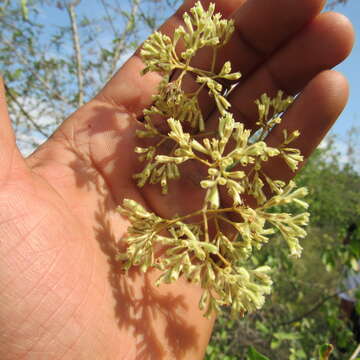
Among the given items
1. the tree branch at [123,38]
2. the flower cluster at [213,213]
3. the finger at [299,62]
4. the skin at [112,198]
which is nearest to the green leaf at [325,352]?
the flower cluster at [213,213]

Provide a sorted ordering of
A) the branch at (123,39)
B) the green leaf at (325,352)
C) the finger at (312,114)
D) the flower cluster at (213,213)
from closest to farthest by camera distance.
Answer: the green leaf at (325,352) < the flower cluster at (213,213) < the finger at (312,114) < the branch at (123,39)

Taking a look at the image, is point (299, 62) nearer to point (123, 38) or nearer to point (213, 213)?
point (213, 213)

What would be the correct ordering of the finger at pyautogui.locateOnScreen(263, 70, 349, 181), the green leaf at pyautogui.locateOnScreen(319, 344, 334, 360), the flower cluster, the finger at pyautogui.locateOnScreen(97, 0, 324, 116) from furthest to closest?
the finger at pyautogui.locateOnScreen(97, 0, 324, 116), the finger at pyautogui.locateOnScreen(263, 70, 349, 181), the flower cluster, the green leaf at pyautogui.locateOnScreen(319, 344, 334, 360)

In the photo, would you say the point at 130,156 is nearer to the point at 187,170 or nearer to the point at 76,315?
the point at 187,170

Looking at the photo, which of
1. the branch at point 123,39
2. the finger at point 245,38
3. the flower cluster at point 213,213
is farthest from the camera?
the branch at point 123,39

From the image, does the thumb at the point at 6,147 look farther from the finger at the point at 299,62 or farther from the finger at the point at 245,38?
the finger at the point at 299,62

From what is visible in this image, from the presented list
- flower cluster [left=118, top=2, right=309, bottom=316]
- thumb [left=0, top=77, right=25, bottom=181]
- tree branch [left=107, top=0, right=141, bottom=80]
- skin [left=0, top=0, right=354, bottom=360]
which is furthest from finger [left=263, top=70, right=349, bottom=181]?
tree branch [left=107, top=0, right=141, bottom=80]

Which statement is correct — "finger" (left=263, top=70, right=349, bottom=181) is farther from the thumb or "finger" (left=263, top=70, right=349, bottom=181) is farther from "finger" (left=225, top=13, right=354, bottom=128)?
the thumb

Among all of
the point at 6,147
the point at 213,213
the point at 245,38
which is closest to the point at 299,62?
the point at 245,38
